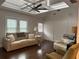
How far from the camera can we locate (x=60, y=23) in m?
6.70

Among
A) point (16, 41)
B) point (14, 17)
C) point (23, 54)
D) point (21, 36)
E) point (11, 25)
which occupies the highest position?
point (14, 17)

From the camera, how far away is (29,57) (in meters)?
3.52

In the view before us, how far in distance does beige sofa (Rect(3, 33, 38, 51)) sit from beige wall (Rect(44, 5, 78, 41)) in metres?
2.31

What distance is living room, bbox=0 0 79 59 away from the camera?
156 inches

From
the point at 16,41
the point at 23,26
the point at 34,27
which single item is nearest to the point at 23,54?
the point at 16,41

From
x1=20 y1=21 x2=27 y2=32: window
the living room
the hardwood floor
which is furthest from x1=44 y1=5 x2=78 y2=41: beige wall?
the hardwood floor

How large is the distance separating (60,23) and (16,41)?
4068 mm

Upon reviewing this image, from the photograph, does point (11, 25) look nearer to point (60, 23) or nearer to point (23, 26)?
point (23, 26)

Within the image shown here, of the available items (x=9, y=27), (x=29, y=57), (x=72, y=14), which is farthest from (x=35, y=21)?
(x=29, y=57)

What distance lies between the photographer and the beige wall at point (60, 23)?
586cm

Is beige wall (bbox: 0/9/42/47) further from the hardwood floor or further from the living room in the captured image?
the hardwood floor

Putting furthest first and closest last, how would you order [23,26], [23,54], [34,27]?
1. [34,27]
2. [23,26]
3. [23,54]

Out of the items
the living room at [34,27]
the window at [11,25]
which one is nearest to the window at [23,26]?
the living room at [34,27]

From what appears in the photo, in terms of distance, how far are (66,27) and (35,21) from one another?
2.98 meters
